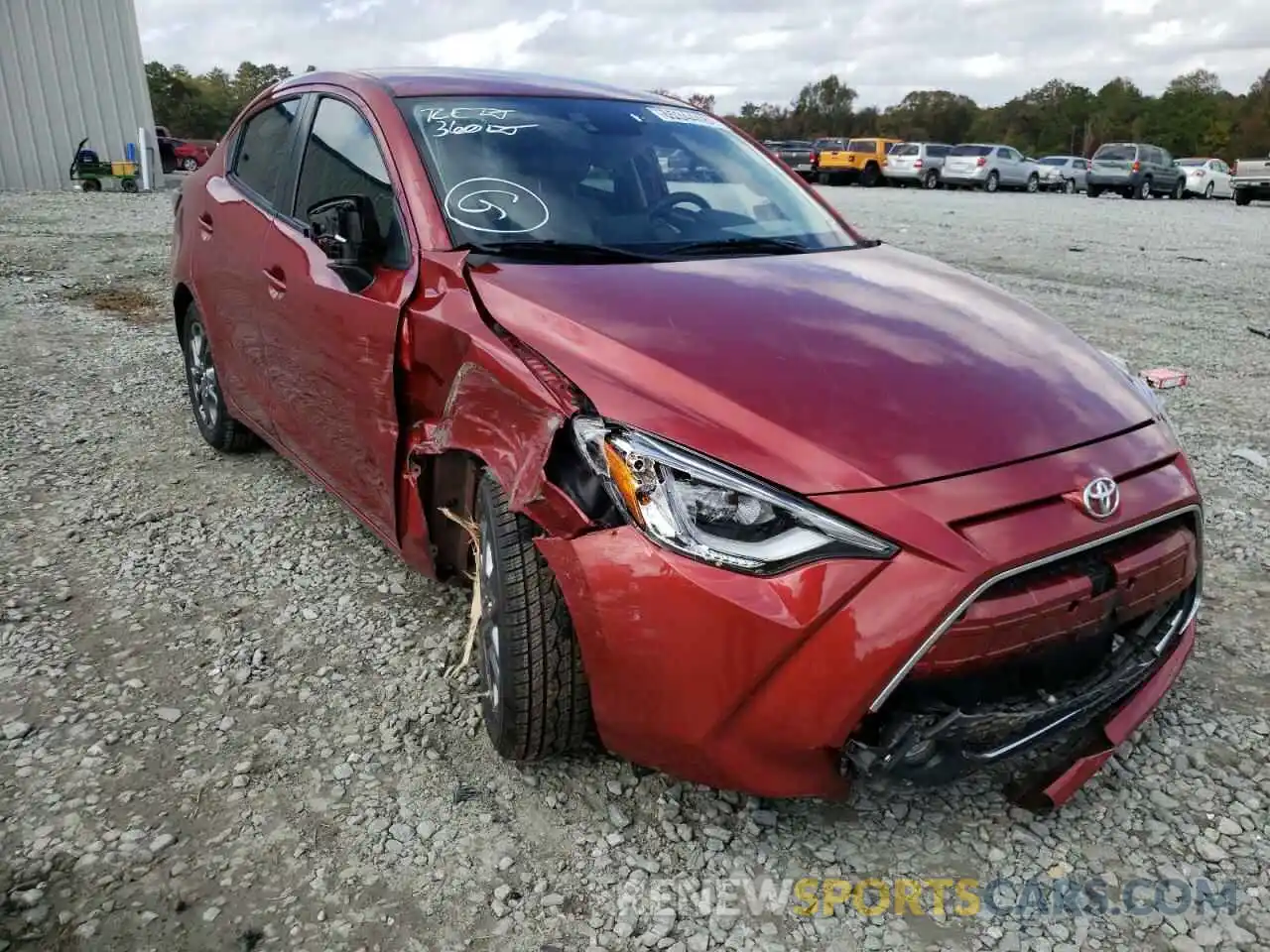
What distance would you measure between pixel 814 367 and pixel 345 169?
1.72 m

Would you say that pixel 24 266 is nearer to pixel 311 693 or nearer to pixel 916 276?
pixel 311 693

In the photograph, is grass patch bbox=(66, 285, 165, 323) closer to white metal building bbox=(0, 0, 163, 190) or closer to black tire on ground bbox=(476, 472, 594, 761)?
black tire on ground bbox=(476, 472, 594, 761)

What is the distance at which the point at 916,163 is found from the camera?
29.2m

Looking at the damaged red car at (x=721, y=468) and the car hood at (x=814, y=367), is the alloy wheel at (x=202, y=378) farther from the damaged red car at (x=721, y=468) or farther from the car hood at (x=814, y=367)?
the car hood at (x=814, y=367)

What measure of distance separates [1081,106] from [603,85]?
7717 centimetres

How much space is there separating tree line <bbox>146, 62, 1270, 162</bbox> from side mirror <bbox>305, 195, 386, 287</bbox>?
58907 mm

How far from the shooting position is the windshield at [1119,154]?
2775 cm

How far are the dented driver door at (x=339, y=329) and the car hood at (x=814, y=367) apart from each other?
1.29 ft

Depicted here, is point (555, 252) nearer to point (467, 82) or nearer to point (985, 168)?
point (467, 82)

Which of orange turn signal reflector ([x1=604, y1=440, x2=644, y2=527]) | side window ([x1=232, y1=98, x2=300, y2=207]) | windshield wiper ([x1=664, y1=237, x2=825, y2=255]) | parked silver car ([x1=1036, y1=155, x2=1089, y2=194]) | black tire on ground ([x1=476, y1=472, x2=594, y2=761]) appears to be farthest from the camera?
parked silver car ([x1=1036, y1=155, x2=1089, y2=194])

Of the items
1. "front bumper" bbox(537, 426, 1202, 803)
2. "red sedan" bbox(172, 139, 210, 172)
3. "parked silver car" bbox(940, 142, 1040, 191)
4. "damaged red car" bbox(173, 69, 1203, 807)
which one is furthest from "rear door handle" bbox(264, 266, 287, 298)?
"red sedan" bbox(172, 139, 210, 172)

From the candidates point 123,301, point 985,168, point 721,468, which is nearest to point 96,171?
point 123,301

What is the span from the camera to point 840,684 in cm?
171

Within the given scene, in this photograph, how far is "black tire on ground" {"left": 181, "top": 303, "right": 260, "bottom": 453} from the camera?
4.23m
